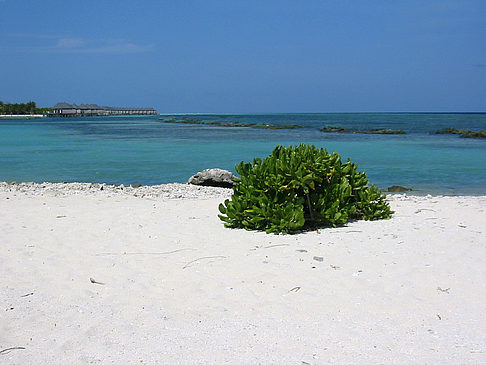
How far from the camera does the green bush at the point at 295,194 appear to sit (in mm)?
6383

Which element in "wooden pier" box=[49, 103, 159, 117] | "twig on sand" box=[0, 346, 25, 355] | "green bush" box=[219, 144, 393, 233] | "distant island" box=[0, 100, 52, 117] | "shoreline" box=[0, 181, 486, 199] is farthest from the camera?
"distant island" box=[0, 100, 52, 117]

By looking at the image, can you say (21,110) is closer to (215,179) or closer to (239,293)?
(215,179)

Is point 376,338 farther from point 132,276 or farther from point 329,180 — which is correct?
point 329,180

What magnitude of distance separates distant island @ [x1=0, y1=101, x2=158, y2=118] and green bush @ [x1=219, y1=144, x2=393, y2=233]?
130920 millimetres

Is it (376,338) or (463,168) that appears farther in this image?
(463,168)

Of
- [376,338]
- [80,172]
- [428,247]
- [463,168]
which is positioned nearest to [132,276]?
[376,338]

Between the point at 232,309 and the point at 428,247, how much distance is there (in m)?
2.92

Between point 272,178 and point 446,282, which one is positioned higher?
point 272,178

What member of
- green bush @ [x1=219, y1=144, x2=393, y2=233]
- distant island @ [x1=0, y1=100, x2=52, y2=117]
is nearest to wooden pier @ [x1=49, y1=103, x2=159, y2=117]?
distant island @ [x1=0, y1=100, x2=52, y2=117]

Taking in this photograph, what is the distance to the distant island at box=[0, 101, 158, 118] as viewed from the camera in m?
128

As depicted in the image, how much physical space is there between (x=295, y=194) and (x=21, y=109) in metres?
153

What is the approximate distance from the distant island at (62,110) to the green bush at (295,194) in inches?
5154

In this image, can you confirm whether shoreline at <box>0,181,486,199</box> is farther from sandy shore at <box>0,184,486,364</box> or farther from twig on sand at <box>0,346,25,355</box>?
twig on sand at <box>0,346,25,355</box>

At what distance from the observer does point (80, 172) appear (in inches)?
718
